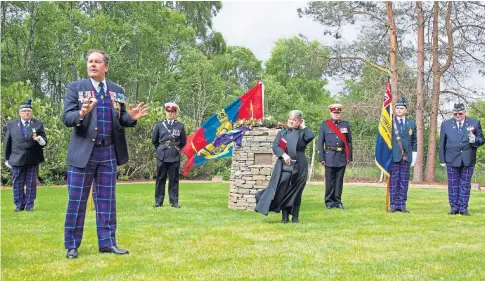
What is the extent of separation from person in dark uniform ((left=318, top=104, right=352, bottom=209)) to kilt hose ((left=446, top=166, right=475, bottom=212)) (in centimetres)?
201

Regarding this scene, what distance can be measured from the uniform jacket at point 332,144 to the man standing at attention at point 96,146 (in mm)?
5982

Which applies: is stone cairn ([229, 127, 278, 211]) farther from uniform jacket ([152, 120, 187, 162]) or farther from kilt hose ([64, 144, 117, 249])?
kilt hose ([64, 144, 117, 249])

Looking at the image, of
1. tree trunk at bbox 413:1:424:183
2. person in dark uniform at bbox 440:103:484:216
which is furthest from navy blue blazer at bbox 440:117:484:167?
tree trunk at bbox 413:1:424:183

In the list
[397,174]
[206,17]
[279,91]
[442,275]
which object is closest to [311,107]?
[279,91]

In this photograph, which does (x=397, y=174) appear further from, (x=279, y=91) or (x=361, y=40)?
(x=279, y=91)

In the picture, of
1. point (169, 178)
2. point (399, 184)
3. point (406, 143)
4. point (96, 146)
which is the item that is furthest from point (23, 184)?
point (406, 143)

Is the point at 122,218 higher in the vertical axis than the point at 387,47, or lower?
lower

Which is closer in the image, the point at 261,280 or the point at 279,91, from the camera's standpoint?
the point at 261,280

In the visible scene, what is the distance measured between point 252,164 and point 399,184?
270cm

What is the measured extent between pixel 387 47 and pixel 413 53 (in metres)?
1.51

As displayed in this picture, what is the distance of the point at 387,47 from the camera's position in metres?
24.4

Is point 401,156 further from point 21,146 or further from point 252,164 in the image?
point 21,146

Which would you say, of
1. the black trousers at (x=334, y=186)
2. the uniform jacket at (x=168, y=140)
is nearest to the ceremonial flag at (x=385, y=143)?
the black trousers at (x=334, y=186)

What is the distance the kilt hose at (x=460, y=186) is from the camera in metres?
9.45
